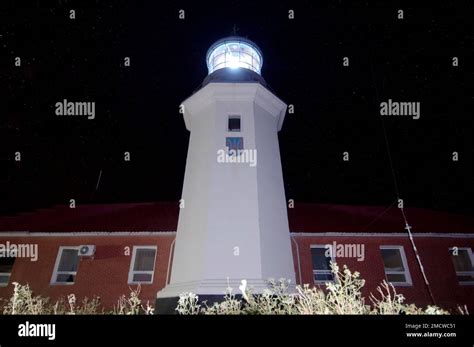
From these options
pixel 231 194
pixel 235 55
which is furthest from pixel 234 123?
pixel 235 55

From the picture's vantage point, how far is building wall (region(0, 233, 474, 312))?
42.6ft

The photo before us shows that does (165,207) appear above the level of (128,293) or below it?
above

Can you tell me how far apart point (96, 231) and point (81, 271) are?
171 cm

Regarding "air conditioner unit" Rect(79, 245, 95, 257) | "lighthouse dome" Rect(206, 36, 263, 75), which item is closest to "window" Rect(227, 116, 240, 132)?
"lighthouse dome" Rect(206, 36, 263, 75)

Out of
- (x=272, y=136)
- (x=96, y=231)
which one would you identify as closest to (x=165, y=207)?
(x=96, y=231)

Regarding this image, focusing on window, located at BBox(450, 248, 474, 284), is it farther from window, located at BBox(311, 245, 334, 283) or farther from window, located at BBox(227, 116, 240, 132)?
window, located at BBox(227, 116, 240, 132)

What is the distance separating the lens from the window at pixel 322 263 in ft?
45.7

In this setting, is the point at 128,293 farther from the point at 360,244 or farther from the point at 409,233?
the point at 409,233

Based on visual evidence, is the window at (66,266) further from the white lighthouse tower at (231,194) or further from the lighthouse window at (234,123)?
the lighthouse window at (234,123)

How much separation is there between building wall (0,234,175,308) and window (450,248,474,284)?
1263 cm

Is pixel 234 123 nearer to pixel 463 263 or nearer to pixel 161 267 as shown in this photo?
pixel 161 267

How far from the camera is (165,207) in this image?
17250 millimetres

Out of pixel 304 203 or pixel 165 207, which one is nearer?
pixel 165 207

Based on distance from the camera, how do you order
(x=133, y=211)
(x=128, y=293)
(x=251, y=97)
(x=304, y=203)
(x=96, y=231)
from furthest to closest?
(x=304, y=203) < (x=133, y=211) < (x=96, y=231) < (x=128, y=293) < (x=251, y=97)
